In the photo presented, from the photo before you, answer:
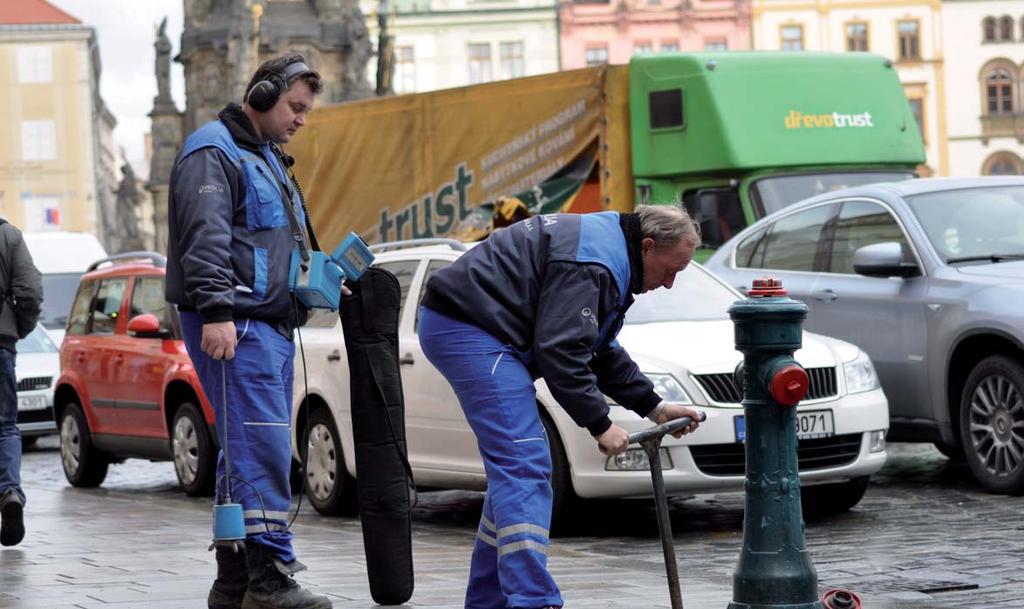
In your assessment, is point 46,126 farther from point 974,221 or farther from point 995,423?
point 995,423

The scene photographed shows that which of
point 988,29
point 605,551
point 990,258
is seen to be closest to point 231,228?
point 605,551

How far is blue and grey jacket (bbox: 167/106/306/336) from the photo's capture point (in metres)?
6.69

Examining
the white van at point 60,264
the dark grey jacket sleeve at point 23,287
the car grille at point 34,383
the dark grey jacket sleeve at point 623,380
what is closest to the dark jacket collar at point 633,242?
the dark grey jacket sleeve at point 623,380

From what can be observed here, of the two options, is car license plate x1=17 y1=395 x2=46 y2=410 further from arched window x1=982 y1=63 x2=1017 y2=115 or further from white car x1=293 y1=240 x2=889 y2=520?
arched window x1=982 y1=63 x2=1017 y2=115

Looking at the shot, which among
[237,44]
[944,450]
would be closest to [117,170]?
[237,44]

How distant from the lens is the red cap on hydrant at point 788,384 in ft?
19.8

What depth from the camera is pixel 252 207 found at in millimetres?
6902

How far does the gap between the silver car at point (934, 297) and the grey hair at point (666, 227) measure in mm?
5314

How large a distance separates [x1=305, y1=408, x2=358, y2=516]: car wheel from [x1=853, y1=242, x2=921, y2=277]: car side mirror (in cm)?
329

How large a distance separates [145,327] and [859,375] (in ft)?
18.5

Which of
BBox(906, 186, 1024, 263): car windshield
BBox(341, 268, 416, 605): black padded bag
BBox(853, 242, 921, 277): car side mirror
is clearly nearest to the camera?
BBox(341, 268, 416, 605): black padded bag

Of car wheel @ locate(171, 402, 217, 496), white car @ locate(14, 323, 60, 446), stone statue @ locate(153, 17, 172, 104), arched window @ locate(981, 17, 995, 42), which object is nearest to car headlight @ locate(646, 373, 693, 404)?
car wheel @ locate(171, 402, 217, 496)

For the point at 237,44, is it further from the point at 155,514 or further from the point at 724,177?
the point at 155,514

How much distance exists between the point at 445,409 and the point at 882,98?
29.0 feet
